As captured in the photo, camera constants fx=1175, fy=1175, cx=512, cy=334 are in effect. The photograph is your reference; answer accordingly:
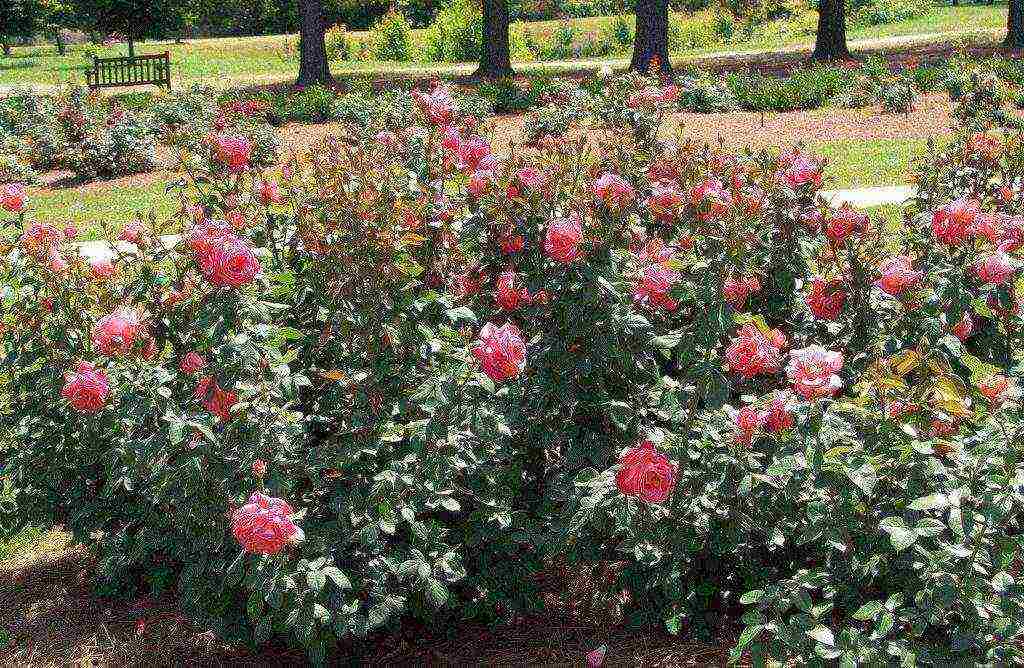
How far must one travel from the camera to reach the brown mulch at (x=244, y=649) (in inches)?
130

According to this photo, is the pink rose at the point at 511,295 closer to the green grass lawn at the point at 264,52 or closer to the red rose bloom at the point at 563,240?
the red rose bloom at the point at 563,240

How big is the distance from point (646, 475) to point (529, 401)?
0.64 meters

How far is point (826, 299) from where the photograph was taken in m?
3.40

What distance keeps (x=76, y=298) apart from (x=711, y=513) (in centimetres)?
208

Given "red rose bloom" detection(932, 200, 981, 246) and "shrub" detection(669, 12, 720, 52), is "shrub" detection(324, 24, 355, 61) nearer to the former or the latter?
"shrub" detection(669, 12, 720, 52)

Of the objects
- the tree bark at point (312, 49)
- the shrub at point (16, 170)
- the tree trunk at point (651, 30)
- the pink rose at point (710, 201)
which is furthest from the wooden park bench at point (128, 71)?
the pink rose at point (710, 201)

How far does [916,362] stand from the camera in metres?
2.59

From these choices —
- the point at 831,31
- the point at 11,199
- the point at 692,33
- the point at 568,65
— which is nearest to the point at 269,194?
the point at 11,199

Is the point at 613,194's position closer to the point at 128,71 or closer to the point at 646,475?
the point at 646,475

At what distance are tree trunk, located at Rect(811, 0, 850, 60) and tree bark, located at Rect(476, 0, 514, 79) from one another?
6374 mm

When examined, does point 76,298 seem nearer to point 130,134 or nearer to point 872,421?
point 872,421

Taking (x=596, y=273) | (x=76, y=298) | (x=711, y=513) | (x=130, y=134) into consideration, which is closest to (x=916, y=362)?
(x=711, y=513)

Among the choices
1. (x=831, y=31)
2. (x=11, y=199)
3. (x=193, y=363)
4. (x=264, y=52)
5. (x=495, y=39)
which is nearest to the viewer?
(x=193, y=363)

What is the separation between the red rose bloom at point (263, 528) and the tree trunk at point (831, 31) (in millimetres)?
22868
